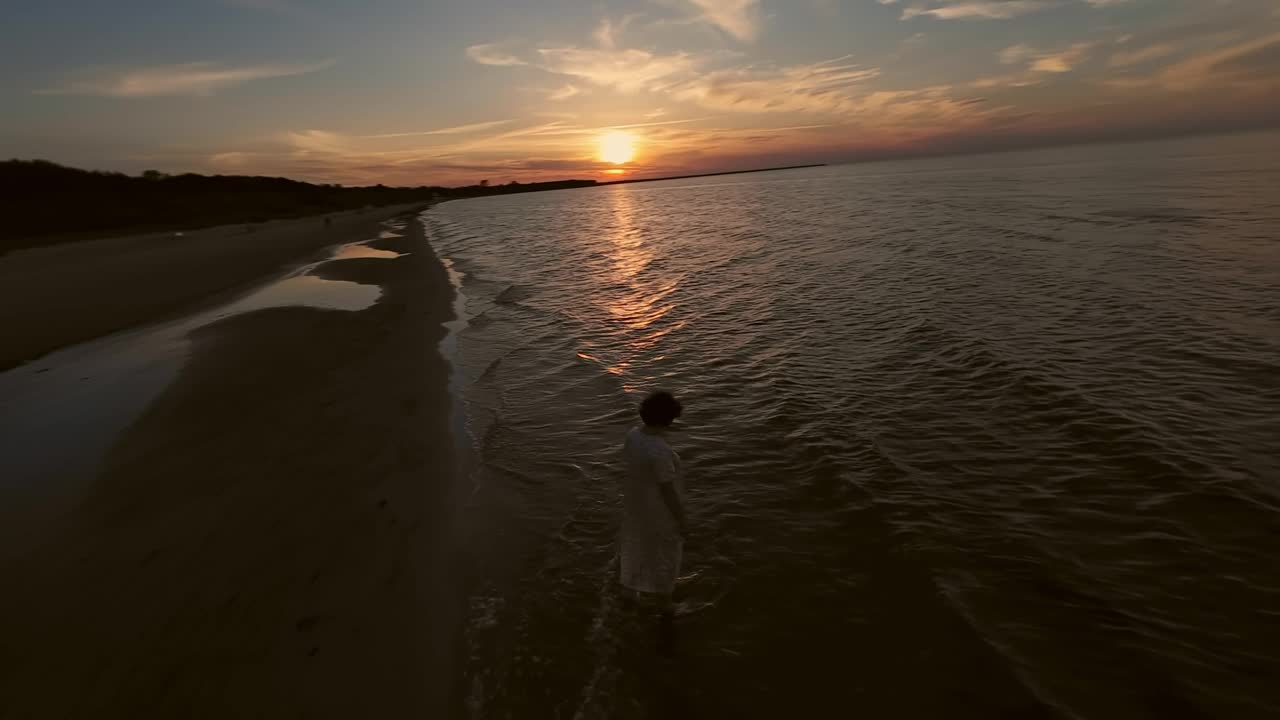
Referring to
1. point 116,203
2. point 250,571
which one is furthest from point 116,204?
point 250,571

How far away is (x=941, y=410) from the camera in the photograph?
34.9 ft

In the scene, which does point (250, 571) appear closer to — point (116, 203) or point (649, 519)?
point (649, 519)

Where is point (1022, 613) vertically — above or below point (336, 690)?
below

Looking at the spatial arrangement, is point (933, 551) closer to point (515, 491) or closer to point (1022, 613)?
point (1022, 613)

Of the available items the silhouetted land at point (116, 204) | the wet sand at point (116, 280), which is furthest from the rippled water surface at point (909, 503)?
the silhouetted land at point (116, 204)

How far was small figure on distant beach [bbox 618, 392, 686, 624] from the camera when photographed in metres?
5.06

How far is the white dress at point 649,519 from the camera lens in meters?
5.09

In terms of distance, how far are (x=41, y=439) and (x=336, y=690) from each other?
973 centimetres

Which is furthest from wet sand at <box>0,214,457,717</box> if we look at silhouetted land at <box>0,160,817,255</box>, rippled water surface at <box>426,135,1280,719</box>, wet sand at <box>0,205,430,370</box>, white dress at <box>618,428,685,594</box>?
silhouetted land at <box>0,160,817,255</box>

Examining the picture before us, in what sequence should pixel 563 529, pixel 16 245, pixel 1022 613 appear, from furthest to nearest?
1. pixel 16 245
2. pixel 563 529
3. pixel 1022 613

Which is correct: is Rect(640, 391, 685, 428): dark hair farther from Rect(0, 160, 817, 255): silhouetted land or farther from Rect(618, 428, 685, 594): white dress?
Rect(0, 160, 817, 255): silhouetted land

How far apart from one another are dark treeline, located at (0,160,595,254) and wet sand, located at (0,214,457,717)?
51.6m

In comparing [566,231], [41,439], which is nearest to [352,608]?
[41,439]

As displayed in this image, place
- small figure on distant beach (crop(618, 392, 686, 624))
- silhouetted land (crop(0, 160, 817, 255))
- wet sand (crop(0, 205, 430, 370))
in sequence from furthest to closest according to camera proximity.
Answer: silhouetted land (crop(0, 160, 817, 255)) < wet sand (crop(0, 205, 430, 370)) < small figure on distant beach (crop(618, 392, 686, 624))
